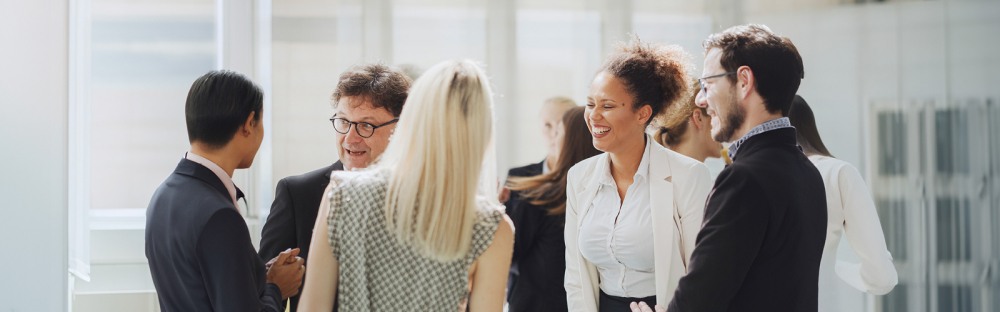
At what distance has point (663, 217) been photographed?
5.78 feet

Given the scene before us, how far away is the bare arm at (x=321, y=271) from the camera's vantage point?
113 cm

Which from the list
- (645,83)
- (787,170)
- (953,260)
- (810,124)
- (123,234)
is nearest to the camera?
(787,170)

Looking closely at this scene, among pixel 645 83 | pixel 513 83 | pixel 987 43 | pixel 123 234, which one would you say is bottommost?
pixel 123 234

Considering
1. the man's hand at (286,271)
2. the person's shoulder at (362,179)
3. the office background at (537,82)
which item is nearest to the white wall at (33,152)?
the office background at (537,82)

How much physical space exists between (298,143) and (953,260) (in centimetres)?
430

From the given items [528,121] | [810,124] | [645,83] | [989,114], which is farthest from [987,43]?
[645,83]

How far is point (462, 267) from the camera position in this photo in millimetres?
1159

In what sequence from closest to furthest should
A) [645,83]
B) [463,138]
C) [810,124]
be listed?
[463,138], [645,83], [810,124]

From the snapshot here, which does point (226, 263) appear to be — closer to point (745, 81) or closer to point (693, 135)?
point (745, 81)

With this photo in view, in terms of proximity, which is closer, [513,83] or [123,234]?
[123,234]

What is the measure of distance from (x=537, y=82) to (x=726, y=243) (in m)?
2.58

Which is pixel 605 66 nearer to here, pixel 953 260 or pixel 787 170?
pixel 787 170

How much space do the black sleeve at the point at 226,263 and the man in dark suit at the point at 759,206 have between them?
3.35 ft

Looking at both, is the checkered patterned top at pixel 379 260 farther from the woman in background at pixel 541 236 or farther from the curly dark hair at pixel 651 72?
the woman in background at pixel 541 236
